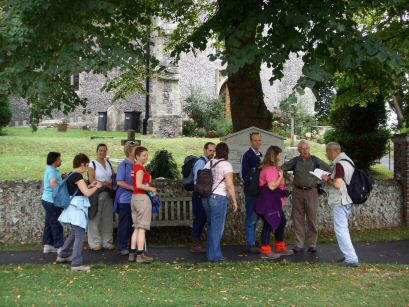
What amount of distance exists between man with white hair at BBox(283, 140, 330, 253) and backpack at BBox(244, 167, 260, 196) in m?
0.62

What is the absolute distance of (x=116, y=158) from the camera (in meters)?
20.2

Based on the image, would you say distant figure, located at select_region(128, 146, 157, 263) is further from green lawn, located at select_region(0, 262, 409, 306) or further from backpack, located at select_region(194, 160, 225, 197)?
backpack, located at select_region(194, 160, 225, 197)

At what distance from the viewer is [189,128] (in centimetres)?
3153

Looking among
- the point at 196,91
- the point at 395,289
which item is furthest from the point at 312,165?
the point at 196,91

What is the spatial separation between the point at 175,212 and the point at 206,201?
222cm

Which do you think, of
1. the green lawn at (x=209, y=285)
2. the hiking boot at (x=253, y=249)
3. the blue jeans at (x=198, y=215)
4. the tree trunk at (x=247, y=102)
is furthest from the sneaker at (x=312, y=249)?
the tree trunk at (x=247, y=102)

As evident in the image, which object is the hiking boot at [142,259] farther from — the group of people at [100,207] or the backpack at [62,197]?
the backpack at [62,197]

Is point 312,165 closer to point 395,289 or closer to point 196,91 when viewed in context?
point 395,289

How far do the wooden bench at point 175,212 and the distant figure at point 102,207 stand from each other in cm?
90

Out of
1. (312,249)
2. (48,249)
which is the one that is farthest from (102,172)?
(312,249)

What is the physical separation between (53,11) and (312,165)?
4.75 m

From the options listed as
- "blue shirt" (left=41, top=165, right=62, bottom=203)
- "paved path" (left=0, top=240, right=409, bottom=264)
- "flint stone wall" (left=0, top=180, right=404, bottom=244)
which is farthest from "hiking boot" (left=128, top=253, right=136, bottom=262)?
"flint stone wall" (left=0, top=180, right=404, bottom=244)

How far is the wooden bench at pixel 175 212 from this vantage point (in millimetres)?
11070

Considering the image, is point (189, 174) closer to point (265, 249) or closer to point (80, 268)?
point (265, 249)
